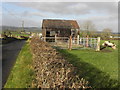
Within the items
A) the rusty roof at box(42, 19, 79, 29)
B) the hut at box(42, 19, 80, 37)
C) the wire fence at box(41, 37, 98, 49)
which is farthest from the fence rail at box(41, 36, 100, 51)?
the rusty roof at box(42, 19, 79, 29)

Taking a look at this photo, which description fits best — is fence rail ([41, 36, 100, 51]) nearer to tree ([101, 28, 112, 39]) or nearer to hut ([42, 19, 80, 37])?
hut ([42, 19, 80, 37])

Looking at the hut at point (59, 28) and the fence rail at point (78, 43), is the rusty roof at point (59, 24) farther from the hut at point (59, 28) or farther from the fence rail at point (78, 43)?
the fence rail at point (78, 43)

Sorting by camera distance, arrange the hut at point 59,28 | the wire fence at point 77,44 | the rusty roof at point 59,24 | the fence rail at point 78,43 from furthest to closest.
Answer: the rusty roof at point 59,24 → the hut at point 59,28 → the wire fence at point 77,44 → the fence rail at point 78,43

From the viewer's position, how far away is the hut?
2691 cm

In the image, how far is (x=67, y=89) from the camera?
2611 mm

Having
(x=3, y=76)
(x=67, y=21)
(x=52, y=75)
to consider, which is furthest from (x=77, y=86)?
(x=67, y=21)

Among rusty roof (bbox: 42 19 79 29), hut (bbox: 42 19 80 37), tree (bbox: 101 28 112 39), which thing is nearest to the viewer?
hut (bbox: 42 19 80 37)

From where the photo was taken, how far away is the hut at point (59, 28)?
88.3 ft

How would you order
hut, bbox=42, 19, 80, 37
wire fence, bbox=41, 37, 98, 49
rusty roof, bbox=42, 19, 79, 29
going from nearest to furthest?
wire fence, bbox=41, 37, 98, 49 < hut, bbox=42, 19, 80, 37 < rusty roof, bbox=42, 19, 79, 29

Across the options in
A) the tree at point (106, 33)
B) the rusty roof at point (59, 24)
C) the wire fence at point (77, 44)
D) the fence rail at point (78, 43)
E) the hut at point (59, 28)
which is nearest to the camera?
the fence rail at point (78, 43)

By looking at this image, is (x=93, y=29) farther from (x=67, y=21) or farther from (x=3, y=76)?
(x=3, y=76)

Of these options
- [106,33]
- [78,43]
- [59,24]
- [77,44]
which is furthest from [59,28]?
[106,33]

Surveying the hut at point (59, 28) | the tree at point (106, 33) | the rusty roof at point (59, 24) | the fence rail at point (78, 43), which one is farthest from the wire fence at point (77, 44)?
the tree at point (106, 33)

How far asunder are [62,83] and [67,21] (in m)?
28.1
